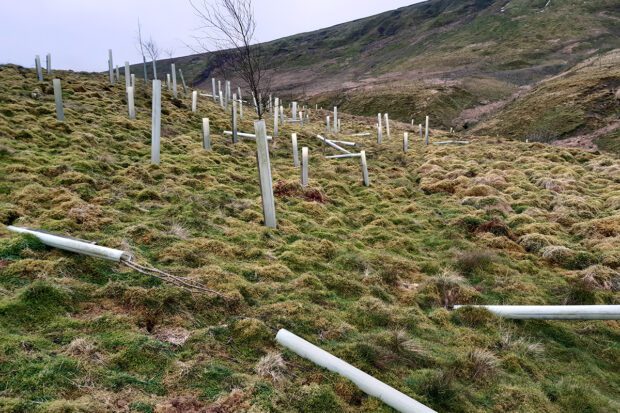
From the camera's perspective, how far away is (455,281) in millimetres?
8219

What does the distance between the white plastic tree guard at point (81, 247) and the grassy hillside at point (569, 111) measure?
1488 inches

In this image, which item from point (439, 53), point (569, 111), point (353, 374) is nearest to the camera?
point (353, 374)

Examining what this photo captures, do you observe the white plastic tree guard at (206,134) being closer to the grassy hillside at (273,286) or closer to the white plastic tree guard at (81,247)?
the grassy hillside at (273,286)

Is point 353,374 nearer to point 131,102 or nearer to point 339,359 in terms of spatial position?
point 339,359

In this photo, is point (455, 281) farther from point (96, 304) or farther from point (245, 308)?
point (96, 304)

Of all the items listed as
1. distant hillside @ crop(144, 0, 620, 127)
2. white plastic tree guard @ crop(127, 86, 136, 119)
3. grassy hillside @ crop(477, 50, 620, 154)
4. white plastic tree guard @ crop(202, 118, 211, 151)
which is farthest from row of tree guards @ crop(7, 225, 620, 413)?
distant hillside @ crop(144, 0, 620, 127)

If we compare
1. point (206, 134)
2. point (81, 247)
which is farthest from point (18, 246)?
point (206, 134)

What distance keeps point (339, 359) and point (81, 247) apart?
13.4 feet

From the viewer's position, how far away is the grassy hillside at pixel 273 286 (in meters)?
4.46

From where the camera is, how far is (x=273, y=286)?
689 cm

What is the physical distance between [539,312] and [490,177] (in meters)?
12.0

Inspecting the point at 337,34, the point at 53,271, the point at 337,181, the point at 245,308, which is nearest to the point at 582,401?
the point at 245,308

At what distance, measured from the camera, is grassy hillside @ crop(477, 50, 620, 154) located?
39094 millimetres

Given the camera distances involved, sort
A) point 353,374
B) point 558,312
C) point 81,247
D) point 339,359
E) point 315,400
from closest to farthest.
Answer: point 315,400
point 353,374
point 339,359
point 81,247
point 558,312
